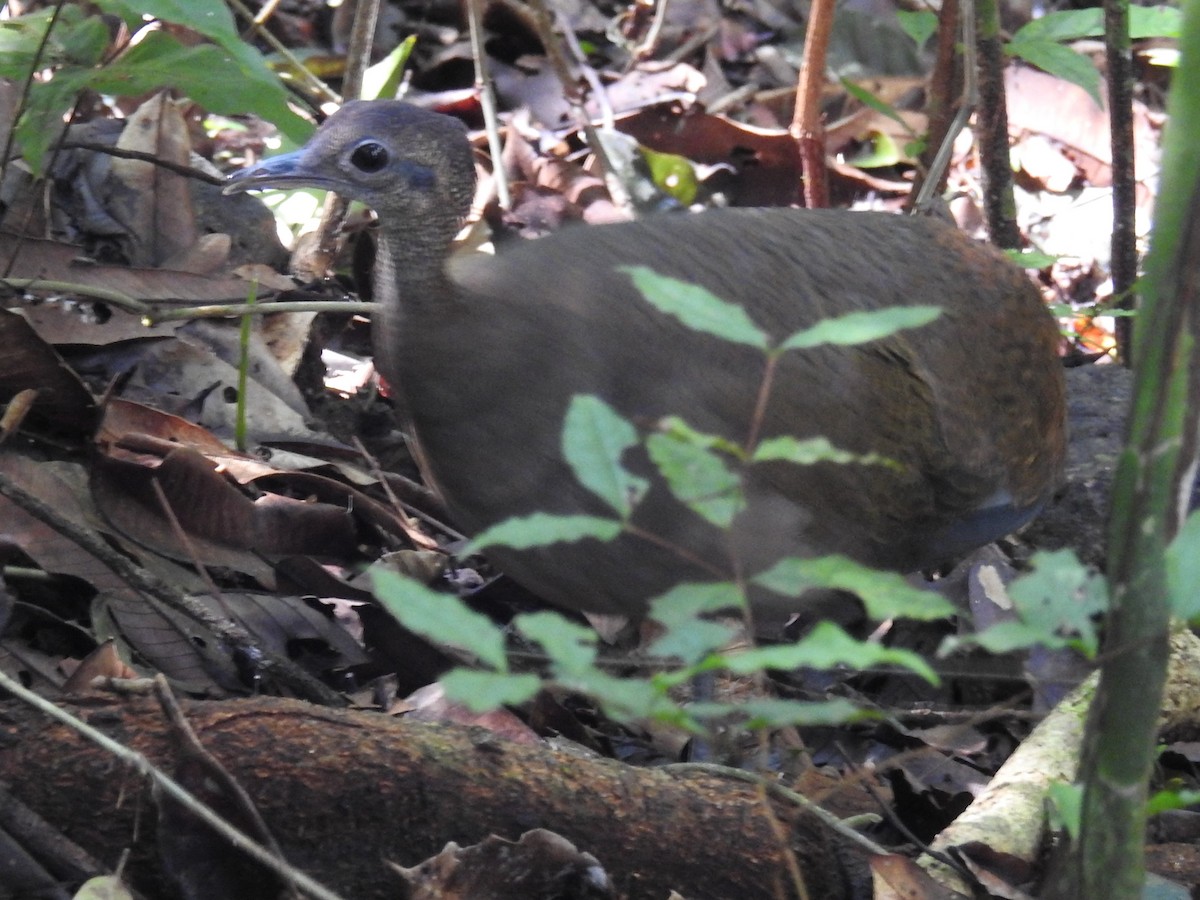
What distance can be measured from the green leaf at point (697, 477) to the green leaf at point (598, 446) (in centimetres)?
3

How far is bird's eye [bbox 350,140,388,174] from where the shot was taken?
3.06 meters

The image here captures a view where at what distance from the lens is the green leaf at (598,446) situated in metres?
1.31

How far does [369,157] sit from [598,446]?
6.23 feet

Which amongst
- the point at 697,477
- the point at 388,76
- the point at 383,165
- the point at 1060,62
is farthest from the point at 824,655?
the point at 388,76

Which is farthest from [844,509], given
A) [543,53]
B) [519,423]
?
[543,53]

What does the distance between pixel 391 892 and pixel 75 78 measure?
1.62 m

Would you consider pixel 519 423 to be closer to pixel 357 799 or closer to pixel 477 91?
pixel 357 799

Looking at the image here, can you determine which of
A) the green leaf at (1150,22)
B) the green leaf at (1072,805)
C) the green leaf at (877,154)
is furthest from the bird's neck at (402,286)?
the green leaf at (877,154)

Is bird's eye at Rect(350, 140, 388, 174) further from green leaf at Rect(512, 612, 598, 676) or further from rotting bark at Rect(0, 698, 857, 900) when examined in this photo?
green leaf at Rect(512, 612, 598, 676)

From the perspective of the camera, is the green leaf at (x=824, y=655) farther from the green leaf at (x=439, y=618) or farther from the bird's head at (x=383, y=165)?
the bird's head at (x=383, y=165)

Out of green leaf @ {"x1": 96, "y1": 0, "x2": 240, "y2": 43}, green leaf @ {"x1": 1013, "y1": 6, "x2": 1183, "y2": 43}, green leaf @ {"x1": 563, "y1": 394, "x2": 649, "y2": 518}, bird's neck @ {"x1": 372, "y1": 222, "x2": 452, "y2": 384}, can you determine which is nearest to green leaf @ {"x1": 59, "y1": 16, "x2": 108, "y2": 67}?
green leaf @ {"x1": 96, "y1": 0, "x2": 240, "y2": 43}

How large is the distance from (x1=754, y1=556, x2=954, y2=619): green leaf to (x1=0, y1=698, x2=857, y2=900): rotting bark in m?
0.59

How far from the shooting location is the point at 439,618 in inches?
47.1

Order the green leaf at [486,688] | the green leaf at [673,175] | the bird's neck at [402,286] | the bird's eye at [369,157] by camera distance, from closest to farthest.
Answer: the green leaf at [486,688], the bird's neck at [402,286], the bird's eye at [369,157], the green leaf at [673,175]
